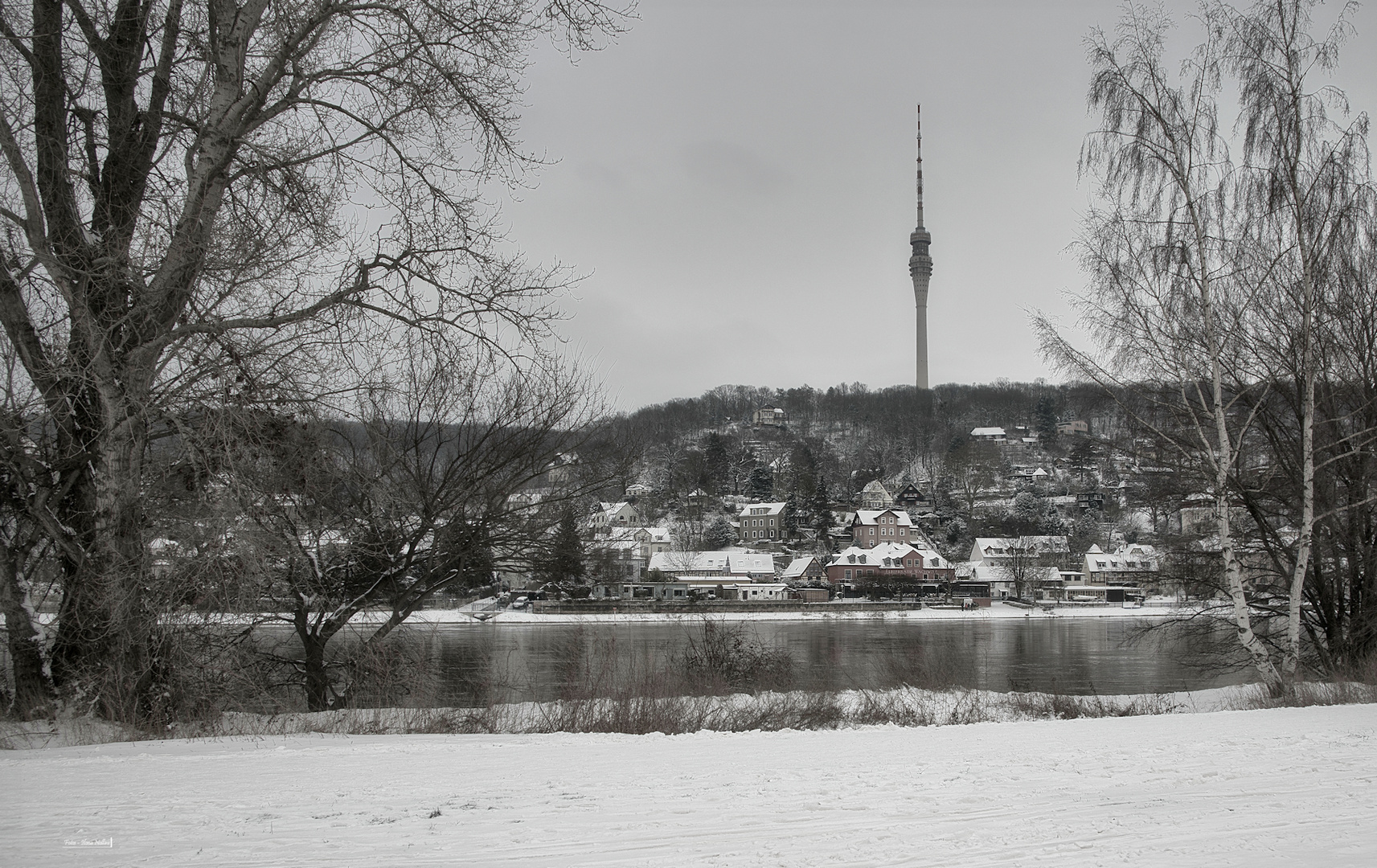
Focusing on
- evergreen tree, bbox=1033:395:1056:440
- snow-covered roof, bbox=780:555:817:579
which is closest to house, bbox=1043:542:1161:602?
snow-covered roof, bbox=780:555:817:579

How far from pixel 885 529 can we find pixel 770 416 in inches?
2184

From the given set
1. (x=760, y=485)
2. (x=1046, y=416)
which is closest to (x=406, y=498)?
(x=760, y=485)

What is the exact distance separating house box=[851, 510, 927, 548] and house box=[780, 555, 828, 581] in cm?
1389

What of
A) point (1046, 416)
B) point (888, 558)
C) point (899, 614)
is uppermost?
point (1046, 416)

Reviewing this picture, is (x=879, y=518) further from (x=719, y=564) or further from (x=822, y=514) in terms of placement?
(x=719, y=564)

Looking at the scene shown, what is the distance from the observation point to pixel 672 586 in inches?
2648

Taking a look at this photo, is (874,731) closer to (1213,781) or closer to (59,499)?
(1213,781)

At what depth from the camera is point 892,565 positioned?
7862cm

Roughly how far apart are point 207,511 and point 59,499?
5.13 feet

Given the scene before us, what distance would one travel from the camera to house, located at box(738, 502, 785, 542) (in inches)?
3947

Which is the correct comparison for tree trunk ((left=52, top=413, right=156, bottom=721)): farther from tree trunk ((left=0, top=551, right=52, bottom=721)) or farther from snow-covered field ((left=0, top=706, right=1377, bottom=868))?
snow-covered field ((left=0, top=706, right=1377, bottom=868))

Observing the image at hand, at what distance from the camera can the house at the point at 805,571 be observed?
255 feet

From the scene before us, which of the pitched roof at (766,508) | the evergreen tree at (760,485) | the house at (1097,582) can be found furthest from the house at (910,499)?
the house at (1097,582)

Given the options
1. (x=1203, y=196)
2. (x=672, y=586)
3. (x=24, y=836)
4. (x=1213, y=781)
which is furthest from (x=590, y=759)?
(x=672, y=586)
